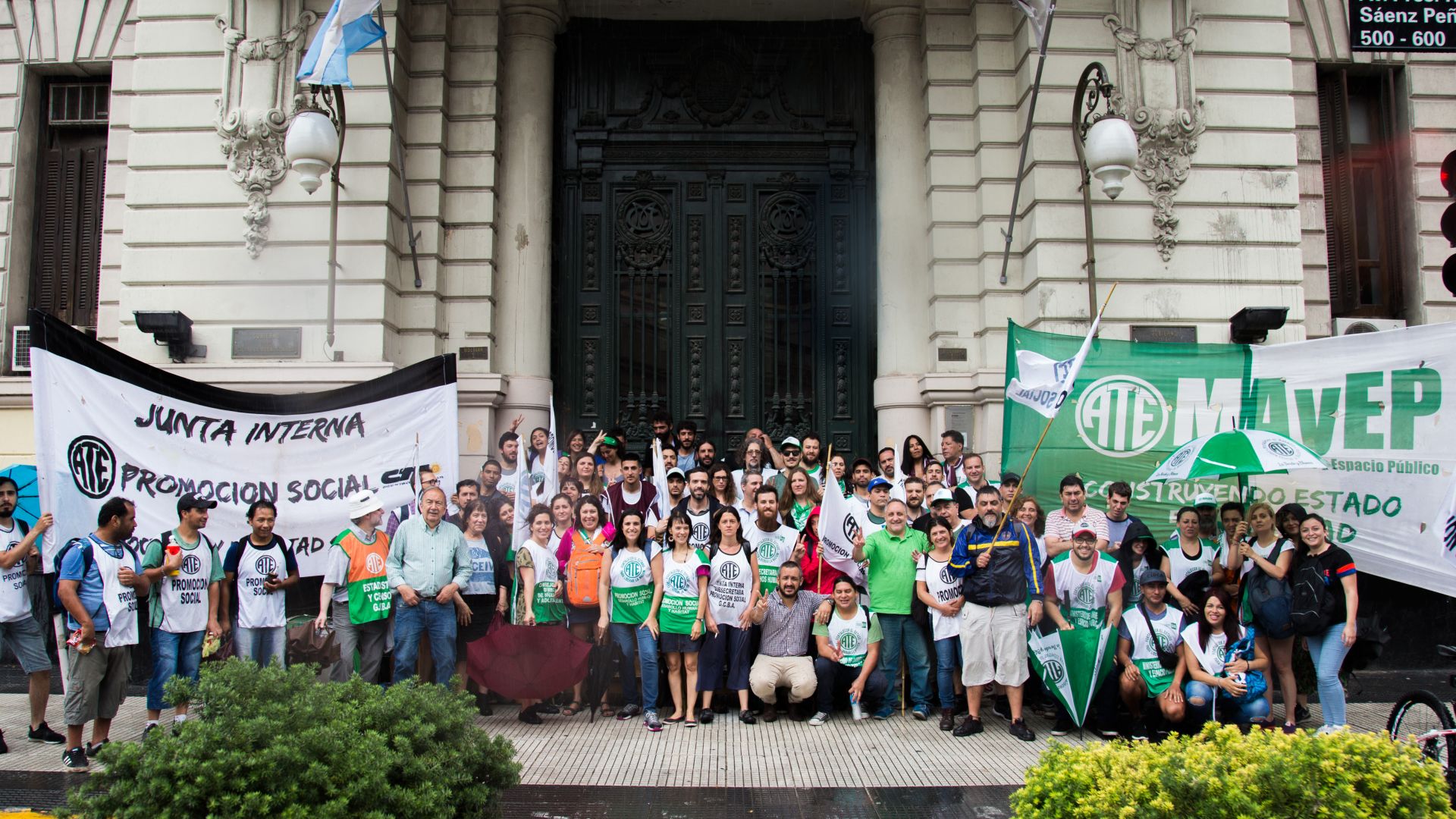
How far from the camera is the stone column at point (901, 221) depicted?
14094 mm

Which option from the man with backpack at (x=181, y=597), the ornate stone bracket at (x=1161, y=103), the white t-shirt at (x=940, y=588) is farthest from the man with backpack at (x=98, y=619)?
the ornate stone bracket at (x=1161, y=103)

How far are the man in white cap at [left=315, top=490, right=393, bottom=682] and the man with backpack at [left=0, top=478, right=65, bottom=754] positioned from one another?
7.02 feet

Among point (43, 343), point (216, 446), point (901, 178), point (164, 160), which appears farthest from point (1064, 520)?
point (164, 160)

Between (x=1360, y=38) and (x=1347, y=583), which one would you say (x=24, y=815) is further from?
(x=1360, y=38)

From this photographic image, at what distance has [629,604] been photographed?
9.47 metres

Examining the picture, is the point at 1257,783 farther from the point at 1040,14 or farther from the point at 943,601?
the point at 1040,14

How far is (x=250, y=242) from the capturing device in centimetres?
1283

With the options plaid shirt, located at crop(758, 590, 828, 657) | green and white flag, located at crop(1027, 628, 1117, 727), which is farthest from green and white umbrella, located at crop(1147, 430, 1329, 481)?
plaid shirt, located at crop(758, 590, 828, 657)

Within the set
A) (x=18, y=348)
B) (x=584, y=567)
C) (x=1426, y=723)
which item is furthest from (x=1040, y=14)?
(x=18, y=348)

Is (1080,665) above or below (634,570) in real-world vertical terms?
below

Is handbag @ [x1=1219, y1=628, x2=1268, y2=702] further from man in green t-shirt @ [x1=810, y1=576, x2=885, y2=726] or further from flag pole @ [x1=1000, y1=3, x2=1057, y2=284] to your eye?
flag pole @ [x1=1000, y1=3, x2=1057, y2=284]

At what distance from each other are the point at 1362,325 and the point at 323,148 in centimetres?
1368

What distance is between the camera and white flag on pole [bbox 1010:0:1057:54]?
38.0 feet

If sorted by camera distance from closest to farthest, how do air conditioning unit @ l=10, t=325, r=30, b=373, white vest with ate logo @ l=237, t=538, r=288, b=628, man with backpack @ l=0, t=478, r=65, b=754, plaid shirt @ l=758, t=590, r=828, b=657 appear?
man with backpack @ l=0, t=478, r=65, b=754 < white vest with ate logo @ l=237, t=538, r=288, b=628 < plaid shirt @ l=758, t=590, r=828, b=657 < air conditioning unit @ l=10, t=325, r=30, b=373
